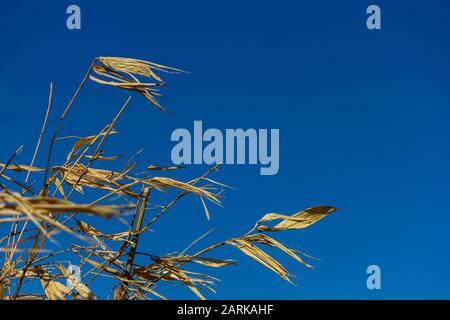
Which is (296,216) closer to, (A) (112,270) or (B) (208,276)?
(B) (208,276)

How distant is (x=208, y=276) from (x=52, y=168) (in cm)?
44

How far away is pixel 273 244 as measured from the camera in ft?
4.52
